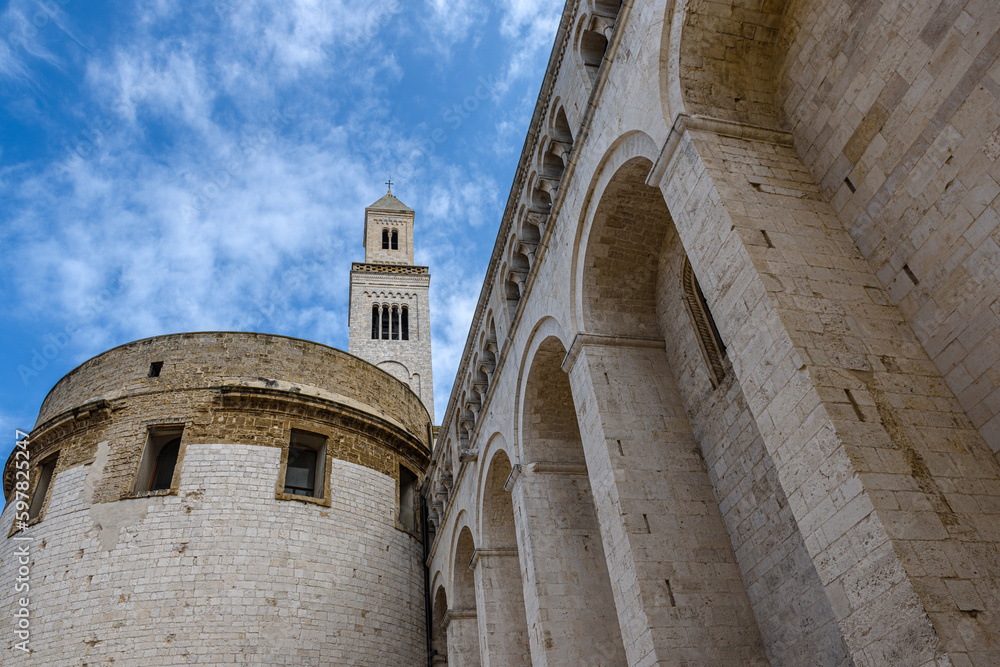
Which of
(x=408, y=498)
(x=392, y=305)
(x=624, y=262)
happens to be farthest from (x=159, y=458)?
(x=392, y=305)

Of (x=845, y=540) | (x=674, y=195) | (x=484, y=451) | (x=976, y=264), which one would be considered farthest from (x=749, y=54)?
(x=484, y=451)

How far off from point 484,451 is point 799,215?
8347 mm

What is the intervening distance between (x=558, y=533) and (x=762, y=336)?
19.3 ft

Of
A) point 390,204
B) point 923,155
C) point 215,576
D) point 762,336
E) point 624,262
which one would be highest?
point 390,204

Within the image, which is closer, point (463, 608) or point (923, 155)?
point (923, 155)

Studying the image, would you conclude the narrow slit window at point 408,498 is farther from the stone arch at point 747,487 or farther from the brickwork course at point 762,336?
the stone arch at point 747,487

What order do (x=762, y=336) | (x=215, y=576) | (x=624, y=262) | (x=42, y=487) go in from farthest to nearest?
(x=42, y=487) < (x=215, y=576) < (x=624, y=262) < (x=762, y=336)


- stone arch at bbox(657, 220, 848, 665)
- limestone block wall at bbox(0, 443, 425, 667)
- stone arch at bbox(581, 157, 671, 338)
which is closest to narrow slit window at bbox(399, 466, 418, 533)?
limestone block wall at bbox(0, 443, 425, 667)

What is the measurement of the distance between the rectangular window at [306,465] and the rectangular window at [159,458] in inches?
106

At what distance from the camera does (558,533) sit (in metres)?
9.97

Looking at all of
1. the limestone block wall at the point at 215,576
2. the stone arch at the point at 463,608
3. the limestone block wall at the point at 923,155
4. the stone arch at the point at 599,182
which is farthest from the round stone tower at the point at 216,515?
the limestone block wall at the point at 923,155

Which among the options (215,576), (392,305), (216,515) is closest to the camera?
(215,576)

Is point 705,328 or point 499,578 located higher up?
point 705,328

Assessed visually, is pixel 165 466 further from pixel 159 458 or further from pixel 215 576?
pixel 215 576
